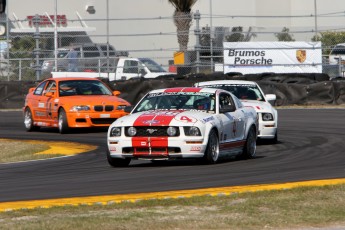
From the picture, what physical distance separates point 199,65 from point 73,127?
12.7m

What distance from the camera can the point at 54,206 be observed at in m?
10.9

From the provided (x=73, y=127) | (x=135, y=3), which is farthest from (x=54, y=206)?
(x=135, y=3)

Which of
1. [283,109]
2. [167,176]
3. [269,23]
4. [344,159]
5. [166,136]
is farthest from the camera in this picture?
[269,23]

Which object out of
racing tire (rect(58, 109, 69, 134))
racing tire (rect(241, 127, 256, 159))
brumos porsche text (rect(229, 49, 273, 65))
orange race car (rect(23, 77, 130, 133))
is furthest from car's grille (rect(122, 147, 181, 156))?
brumos porsche text (rect(229, 49, 273, 65))

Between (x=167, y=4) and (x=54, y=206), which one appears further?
(x=167, y=4)

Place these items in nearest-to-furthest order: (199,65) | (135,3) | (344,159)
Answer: (344,159) → (199,65) → (135,3)

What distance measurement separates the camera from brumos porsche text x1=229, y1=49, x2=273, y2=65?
3875 centimetres

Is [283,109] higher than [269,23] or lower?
lower

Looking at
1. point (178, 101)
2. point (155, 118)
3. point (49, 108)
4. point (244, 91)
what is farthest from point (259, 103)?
point (49, 108)

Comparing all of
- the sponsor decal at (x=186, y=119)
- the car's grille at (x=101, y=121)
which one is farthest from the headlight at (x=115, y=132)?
the car's grille at (x=101, y=121)

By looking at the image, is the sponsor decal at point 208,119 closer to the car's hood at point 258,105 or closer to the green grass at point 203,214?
the car's hood at point 258,105

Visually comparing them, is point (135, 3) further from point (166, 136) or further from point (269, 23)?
point (166, 136)

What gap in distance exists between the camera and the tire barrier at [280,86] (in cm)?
3306

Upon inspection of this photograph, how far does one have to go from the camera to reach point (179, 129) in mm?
15336
